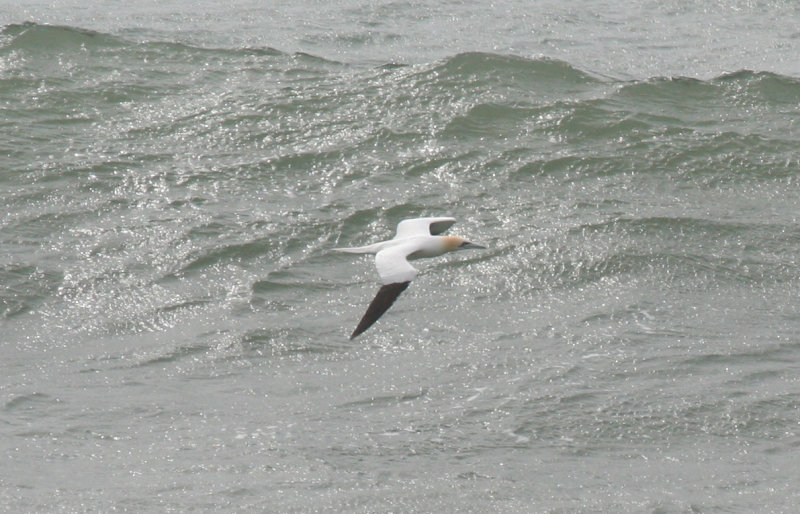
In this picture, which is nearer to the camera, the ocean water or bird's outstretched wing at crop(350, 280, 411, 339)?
bird's outstretched wing at crop(350, 280, 411, 339)

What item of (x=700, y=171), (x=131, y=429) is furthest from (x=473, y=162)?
(x=131, y=429)

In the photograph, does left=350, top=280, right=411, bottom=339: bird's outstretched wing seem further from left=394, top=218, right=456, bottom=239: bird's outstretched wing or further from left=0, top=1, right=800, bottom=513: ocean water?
left=394, top=218, right=456, bottom=239: bird's outstretched wing

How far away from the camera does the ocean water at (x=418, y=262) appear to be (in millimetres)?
8320

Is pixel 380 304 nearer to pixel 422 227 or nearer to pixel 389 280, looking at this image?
pixel 389 280

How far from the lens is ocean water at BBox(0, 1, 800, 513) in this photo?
8.32 meters

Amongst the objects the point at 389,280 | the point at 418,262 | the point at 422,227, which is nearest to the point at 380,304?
the point at 389,280

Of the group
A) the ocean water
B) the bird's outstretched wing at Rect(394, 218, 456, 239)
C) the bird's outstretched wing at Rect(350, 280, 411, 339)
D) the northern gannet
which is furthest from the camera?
the bird's outstretched wing at Rect(394, 218, 456, 239)

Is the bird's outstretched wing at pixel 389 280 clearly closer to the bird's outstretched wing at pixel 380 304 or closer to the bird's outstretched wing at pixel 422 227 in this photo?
the bird's outstretched wing at pixel 380 304

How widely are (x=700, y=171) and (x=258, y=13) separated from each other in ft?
23.5

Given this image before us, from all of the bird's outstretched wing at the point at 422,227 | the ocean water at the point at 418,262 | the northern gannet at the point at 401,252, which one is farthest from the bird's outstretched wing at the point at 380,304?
the bird's outstretched wing at the point at 422,227

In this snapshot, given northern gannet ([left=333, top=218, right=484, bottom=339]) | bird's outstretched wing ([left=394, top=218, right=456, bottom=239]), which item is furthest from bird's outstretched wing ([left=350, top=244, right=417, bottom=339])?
bird's outstretched wing ([left=394, top=218, right=456, bottom=239])

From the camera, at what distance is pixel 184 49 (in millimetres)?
16422

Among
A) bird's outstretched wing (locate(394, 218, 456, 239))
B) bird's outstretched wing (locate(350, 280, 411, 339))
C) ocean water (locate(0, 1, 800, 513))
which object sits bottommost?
ocean water (locate(0, 1, 800, 513))

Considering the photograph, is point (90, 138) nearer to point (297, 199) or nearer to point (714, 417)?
point (297, 199)
